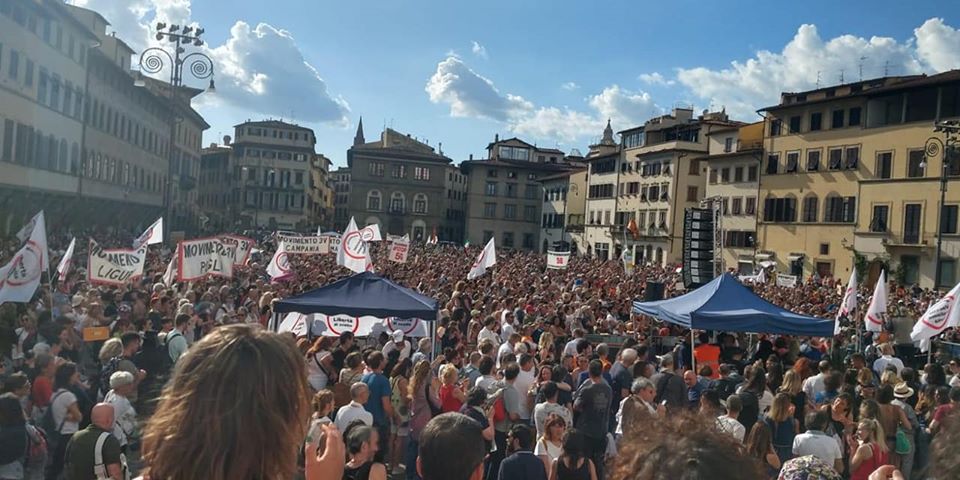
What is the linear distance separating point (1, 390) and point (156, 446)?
5208 millimetres

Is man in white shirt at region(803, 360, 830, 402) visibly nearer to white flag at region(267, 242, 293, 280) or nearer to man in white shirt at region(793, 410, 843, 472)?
man in white shirt at region(793, 410, 843, 472)

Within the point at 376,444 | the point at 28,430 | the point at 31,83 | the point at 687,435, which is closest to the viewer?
the point at 687,435

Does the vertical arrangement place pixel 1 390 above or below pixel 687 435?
below

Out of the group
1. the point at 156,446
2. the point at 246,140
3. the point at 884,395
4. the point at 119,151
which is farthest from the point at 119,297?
the point at 246,140

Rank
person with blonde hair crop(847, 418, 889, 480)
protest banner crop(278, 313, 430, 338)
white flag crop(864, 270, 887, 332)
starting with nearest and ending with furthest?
person with blonde hair crop(847, 418, 889, 480), protest banner crop(278, 313, 430, 338), white flag crop(864, 270, 887, 332)

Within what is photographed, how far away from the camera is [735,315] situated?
13.0m

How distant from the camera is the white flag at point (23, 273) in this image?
36.6ft

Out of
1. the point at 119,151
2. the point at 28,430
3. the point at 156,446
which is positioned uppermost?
the point at 119,151

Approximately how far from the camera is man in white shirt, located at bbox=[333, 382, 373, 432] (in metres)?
7.08

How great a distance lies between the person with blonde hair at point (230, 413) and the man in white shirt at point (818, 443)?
5512mm

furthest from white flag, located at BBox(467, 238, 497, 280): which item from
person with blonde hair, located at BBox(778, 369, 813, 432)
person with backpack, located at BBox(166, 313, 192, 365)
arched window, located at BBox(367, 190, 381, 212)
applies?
arched window, located at BBox(367, 190, 381, 212)

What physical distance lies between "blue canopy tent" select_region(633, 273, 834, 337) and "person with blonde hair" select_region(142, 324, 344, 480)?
11.2 metres

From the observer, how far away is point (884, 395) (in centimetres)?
793

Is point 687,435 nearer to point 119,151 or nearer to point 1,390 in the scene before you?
point 1,390
